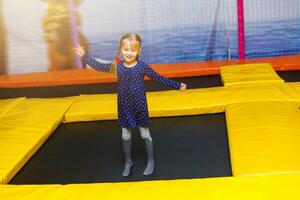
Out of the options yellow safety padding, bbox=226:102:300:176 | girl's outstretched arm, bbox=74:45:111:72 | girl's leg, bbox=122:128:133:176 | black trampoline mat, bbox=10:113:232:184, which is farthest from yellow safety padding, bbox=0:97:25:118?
yellow safety padding, bbox=226:102:300:176

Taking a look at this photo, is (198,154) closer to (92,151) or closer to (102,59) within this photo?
(92,151)

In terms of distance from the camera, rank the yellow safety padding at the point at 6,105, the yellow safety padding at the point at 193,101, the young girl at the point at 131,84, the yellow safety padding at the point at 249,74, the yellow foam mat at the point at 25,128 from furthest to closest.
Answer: the yellow safety padding at the point at 249,74 < the yellow safety padding at the point at 6,105 < the yellow safety padding at the point at 193,101 < the yellow foam mat at the point at 25,128 < the young girl at the point at 131,84

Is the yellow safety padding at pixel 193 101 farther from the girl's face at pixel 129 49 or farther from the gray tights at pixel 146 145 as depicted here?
the girl's face at pixel 129 49

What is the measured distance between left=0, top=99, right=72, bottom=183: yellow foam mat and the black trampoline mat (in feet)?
0.27

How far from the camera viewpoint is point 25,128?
3262mm

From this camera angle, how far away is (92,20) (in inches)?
201

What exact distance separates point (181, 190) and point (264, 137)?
2.78 ft

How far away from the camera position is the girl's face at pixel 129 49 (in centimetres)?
239

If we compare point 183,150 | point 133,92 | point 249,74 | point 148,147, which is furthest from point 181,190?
point 249,74

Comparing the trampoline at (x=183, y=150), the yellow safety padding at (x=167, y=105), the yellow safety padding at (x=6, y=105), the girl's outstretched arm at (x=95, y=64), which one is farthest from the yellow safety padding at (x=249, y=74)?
the yellow safety padding at (x=6, y=105)

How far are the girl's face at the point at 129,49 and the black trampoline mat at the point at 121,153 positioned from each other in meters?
0.74

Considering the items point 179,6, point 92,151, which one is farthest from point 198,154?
point 179,6

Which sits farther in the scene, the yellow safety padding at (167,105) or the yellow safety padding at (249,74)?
the yellow safety padding at (249,74)

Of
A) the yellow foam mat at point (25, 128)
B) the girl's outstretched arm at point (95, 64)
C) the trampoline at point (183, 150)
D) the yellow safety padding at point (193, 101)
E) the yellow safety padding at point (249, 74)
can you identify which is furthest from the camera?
the yellow safety padding at point (249, 74)
